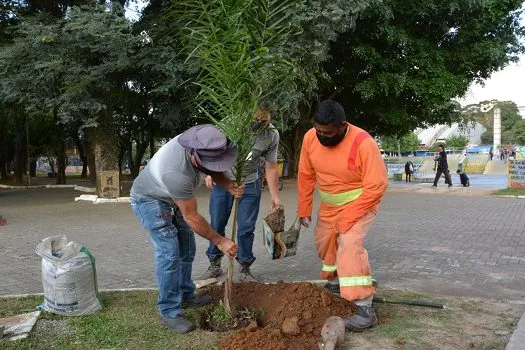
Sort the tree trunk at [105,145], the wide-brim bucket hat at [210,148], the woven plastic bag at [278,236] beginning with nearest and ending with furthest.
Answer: the wide-brim bucket hat at [210,148], the woven plastic bag at [278,236], the tree trunk at [105,145]

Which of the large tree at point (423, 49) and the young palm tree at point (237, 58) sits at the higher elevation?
the large tree at point (423, 49)

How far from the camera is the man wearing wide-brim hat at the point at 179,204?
10.9 ft

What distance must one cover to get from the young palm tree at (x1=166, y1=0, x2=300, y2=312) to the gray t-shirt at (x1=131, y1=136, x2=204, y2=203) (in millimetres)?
396

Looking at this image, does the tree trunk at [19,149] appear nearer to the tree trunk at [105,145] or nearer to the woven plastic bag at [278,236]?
the tree trunk at [105,145]

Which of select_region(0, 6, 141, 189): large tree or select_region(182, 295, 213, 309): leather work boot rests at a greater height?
select_region(0, 6, 141, 189): large tree

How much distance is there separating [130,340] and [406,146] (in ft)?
226

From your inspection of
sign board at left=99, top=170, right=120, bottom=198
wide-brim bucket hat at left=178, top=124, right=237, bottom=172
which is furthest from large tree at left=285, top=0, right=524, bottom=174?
wide-brim bucket hat at left=178, top=124, right=237, bottom=172

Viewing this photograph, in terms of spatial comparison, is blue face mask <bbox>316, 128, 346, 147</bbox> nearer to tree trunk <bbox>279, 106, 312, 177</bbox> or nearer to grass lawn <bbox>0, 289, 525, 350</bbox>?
grass lawn <bbox>0, 289, 525, 350</bbox>

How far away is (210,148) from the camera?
10.7 ft

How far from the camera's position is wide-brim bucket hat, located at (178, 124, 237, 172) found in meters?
3.29

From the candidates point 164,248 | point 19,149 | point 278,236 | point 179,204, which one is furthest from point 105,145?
point 19,149

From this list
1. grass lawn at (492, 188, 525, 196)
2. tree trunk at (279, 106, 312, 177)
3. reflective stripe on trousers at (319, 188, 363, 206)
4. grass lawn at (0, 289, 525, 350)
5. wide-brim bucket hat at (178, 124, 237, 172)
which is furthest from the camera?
tree trunk at (279, 106, 312, 177)

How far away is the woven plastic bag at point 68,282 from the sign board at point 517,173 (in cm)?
1610

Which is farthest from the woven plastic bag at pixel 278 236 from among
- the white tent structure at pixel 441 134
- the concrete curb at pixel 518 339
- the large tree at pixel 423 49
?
the white tent structure at pixel 441 134
